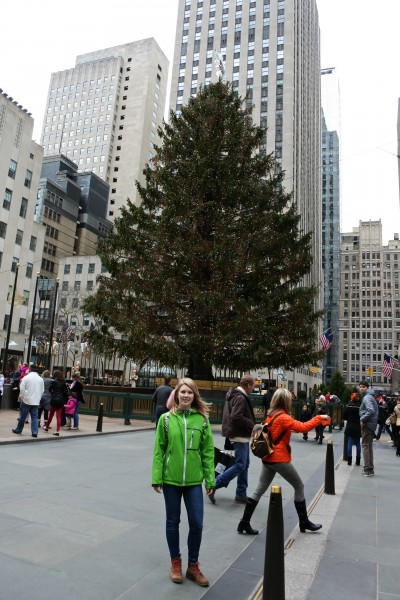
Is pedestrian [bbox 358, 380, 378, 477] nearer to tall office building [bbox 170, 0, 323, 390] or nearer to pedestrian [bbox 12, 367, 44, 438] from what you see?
pedestrian [bbox 12, 367, 44, 438]

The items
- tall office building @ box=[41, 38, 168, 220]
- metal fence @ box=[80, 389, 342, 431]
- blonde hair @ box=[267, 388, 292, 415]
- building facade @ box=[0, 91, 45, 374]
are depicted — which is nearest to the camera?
blonde hair @ box=[267, 388, 292, 415]

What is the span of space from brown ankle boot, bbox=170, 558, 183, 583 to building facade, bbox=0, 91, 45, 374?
55010mm

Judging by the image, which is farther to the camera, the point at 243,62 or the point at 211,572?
the point at 243,62

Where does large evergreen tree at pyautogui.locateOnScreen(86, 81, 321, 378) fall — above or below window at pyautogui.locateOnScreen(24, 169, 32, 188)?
below

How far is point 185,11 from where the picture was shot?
102 meters

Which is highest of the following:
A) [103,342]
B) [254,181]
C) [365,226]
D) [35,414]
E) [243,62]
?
[243,62]

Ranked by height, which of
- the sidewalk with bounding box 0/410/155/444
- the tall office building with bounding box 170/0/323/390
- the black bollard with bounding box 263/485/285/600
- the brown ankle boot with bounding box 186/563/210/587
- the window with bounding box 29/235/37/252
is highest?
the tall office building with bounding box 170/0/323/390

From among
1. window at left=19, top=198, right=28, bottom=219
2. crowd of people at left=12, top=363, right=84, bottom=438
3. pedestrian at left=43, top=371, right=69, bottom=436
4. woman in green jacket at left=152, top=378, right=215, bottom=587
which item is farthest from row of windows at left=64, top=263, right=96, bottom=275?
woman in green jacket at left=152, top=378, right=215, bottom=587

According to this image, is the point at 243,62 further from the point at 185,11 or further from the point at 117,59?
the point at 117,59

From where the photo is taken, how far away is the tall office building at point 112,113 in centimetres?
12450

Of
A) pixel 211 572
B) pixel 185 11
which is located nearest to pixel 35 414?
pixel 211 572

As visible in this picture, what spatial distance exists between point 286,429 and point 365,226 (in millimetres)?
153498

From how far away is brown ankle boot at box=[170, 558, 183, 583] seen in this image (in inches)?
164

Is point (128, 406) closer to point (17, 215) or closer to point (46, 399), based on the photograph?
point (46, 399)
